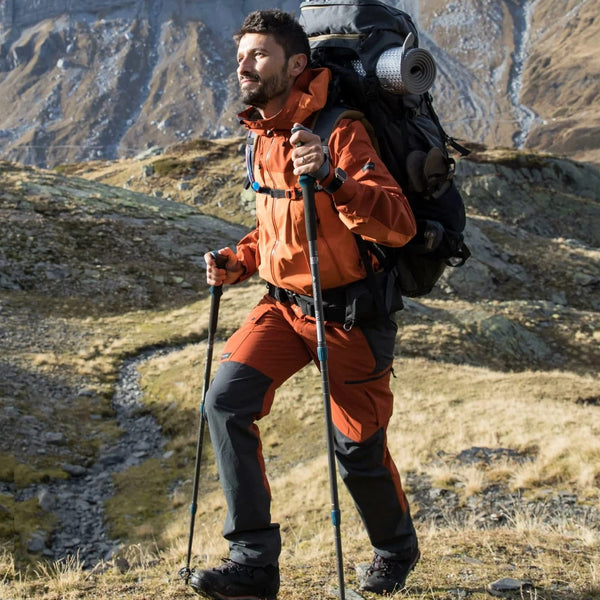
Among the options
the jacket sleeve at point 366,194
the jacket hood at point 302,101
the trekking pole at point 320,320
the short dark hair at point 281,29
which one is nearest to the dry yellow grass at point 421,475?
the trekking pole at point 320,320

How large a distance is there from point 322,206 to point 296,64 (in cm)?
105

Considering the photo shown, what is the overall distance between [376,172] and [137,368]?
15.9 meters

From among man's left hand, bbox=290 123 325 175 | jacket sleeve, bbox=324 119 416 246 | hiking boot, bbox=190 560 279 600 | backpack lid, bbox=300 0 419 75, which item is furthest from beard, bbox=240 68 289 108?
hiking boot, bbox=190 560 279 600

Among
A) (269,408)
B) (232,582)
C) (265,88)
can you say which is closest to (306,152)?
(265,88)

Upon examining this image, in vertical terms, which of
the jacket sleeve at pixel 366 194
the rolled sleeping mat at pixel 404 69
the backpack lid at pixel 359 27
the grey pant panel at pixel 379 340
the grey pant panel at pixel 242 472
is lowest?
the grey pant panel at pixel 242 472

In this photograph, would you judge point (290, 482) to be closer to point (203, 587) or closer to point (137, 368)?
point (203, 587)

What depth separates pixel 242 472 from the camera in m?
4.39

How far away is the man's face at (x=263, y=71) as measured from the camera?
15.1 feet

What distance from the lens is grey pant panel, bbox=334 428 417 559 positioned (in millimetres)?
4805

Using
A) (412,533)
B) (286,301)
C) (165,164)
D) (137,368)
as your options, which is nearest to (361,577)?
(412,533)

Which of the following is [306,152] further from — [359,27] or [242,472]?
[242,472]

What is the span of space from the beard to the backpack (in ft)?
1.14

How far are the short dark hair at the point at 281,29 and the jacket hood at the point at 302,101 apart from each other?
186mm

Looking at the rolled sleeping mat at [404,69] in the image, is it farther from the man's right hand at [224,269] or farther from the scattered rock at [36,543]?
the scattered rock at [36,543]
